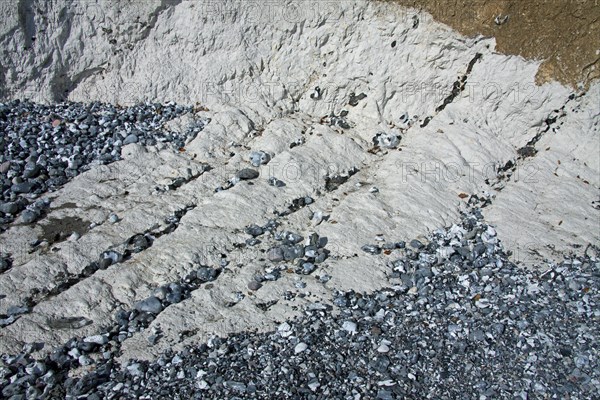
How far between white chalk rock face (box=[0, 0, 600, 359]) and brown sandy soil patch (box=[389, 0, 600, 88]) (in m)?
0.15

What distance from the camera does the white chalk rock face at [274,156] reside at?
5.12 metres

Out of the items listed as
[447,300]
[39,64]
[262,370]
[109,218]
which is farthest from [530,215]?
[39,64]

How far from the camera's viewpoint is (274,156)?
6.84m

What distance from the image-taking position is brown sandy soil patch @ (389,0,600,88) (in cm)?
689

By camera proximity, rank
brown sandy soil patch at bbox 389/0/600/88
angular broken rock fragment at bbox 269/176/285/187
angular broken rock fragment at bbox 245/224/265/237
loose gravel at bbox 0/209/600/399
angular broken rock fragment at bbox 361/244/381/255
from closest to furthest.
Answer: loose gravel at bbox 0/209/600/399
angular broken rock fragment at bbox 361/244/381/255
angular broken rock fragment at bbox 245/224/265/237
angular broken rock fragment at bbox 269/176/285/187
brown sandy soil patch at bbox 389/0/600/88

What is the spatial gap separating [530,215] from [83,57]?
248 inches

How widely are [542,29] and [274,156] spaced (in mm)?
3828

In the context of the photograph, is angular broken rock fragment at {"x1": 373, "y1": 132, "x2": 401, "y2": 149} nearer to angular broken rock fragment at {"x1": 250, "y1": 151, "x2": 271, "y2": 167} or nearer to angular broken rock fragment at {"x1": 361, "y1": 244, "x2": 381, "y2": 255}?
angular broken rock fragment at {"x1": 250, "y1": 151, "x2": 271, "y2": 167}

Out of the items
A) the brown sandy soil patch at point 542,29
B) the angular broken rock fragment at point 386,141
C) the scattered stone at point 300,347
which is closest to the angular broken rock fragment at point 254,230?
the scattered stone at point 300,347

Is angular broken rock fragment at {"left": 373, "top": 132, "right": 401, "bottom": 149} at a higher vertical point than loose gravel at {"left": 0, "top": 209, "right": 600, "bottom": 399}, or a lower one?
higher

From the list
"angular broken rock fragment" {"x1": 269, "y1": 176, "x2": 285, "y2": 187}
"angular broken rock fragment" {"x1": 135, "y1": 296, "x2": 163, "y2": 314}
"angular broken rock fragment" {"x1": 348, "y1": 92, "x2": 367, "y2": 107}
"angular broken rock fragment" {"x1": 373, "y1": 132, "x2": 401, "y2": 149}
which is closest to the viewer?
"angular broken rock fragment" {"x1": 135, "y1": 296, "x2": 163, "y2": 314}

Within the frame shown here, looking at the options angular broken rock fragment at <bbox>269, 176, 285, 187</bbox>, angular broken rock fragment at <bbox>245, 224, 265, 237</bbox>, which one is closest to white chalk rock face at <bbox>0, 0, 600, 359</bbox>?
angular broken rock fragment at <bbox>269, 176, 285, 187</bbox>

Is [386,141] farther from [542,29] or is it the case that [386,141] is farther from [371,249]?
[542,29]

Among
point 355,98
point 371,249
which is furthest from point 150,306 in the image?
point 355,98
